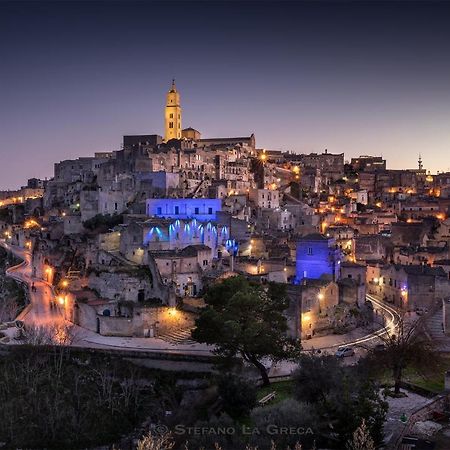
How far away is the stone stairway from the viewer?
31.0 meters

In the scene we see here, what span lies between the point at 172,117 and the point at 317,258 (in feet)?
175

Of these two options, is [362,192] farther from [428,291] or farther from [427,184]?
[428,291]

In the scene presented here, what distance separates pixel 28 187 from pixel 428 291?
2660 inches

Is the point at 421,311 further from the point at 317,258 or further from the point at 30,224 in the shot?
the point at 30,224

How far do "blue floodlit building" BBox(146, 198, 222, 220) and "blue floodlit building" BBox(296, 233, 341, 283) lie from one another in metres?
11.8

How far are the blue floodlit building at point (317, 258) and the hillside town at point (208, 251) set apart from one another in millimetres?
75

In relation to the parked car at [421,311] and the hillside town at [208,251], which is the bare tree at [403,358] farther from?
the parked car at [421,311]

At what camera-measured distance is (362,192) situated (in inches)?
2746

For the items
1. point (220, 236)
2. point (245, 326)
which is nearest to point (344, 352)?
point (245, 326)

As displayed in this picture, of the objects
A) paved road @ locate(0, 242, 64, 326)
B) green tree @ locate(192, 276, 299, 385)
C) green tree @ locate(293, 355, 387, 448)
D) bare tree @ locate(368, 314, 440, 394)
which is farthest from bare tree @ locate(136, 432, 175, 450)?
paved road @ locate(0, 242, 64, 326)

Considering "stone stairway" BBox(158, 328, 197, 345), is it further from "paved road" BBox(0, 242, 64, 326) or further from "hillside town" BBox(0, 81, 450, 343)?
"paved road" BBox(0, 242, 64, 326)

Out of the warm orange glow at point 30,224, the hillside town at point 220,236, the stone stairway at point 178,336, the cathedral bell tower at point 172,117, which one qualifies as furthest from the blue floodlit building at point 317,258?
the cathedral bell tower at point 172,117

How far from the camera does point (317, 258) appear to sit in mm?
36875

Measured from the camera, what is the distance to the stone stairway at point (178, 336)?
3097 centimetres
